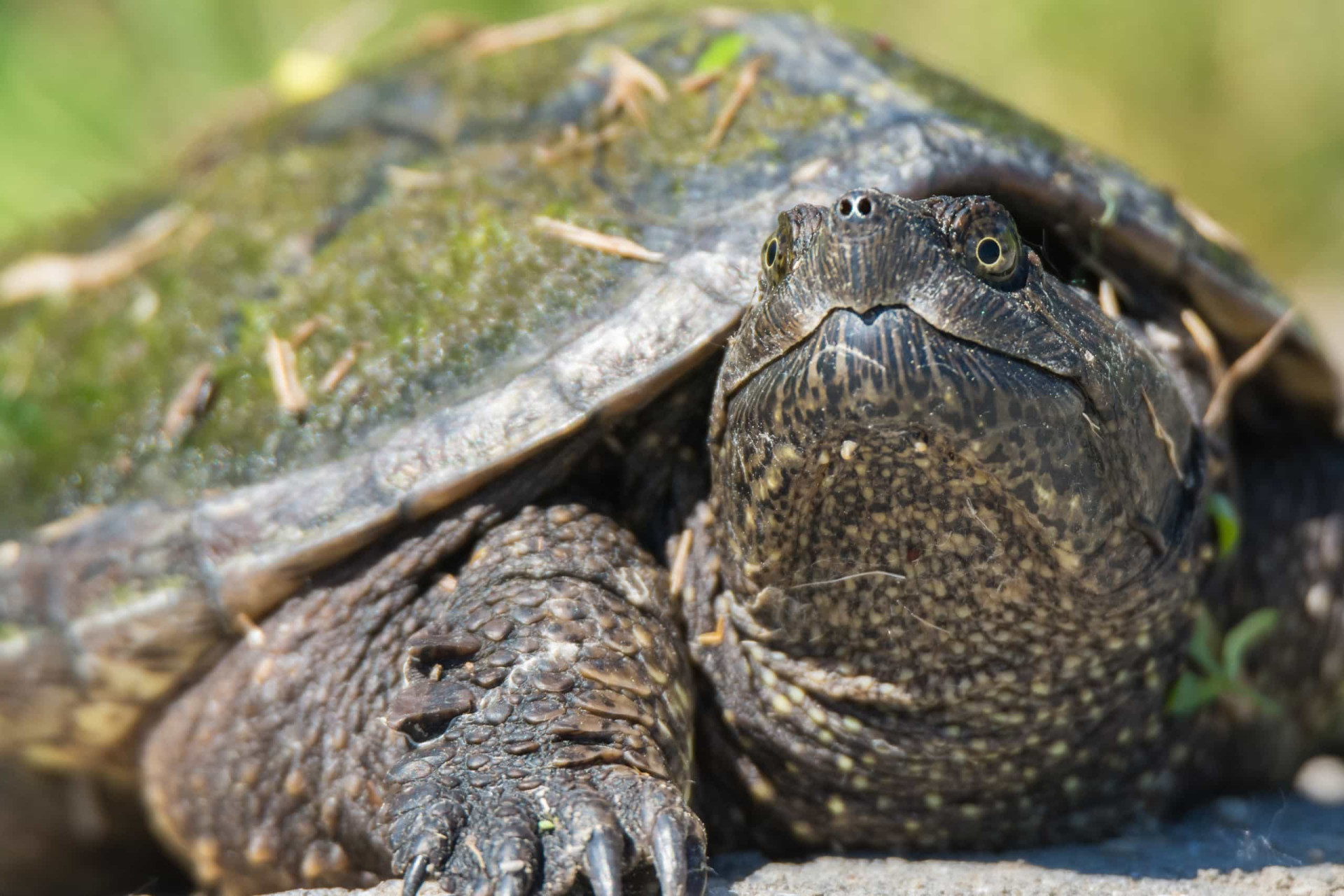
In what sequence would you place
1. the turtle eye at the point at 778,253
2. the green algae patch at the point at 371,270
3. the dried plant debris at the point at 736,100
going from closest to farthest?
the turtle eye at the point at 778,253, the green algae patch at the point at 371,270, the dried plant debris at the point at 736,100

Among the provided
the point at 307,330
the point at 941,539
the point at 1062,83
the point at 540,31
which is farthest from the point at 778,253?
the point at 1062,83

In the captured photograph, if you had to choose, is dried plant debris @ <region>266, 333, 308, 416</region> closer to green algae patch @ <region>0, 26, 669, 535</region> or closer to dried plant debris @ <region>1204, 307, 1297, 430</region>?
green algae patch @ <region>0, 26, 669, 535</region>

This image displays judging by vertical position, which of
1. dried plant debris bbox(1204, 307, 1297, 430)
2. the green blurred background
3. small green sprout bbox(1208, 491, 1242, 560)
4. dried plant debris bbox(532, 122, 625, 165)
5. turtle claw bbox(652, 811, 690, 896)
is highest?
the green blurred background

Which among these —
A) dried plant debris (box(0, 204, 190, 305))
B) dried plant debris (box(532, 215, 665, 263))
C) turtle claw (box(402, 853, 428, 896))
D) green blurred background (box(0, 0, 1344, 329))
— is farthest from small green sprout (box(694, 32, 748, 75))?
green blurred background (box(0, 0, 1344, 329))

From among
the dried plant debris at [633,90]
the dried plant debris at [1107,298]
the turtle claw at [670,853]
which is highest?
the dried plant debris at [633,90]

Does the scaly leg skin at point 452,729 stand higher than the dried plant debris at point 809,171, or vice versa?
the dried plant debris at point 809,171

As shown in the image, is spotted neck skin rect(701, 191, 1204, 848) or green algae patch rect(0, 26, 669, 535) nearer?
spotted neck skin rect(701, 191, 1204, 848)

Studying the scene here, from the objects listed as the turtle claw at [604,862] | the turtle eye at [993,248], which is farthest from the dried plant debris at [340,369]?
the turtle eye at [993,248]

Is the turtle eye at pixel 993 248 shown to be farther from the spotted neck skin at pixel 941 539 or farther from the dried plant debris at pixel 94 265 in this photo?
the dried plant debris at pixel 94 265
